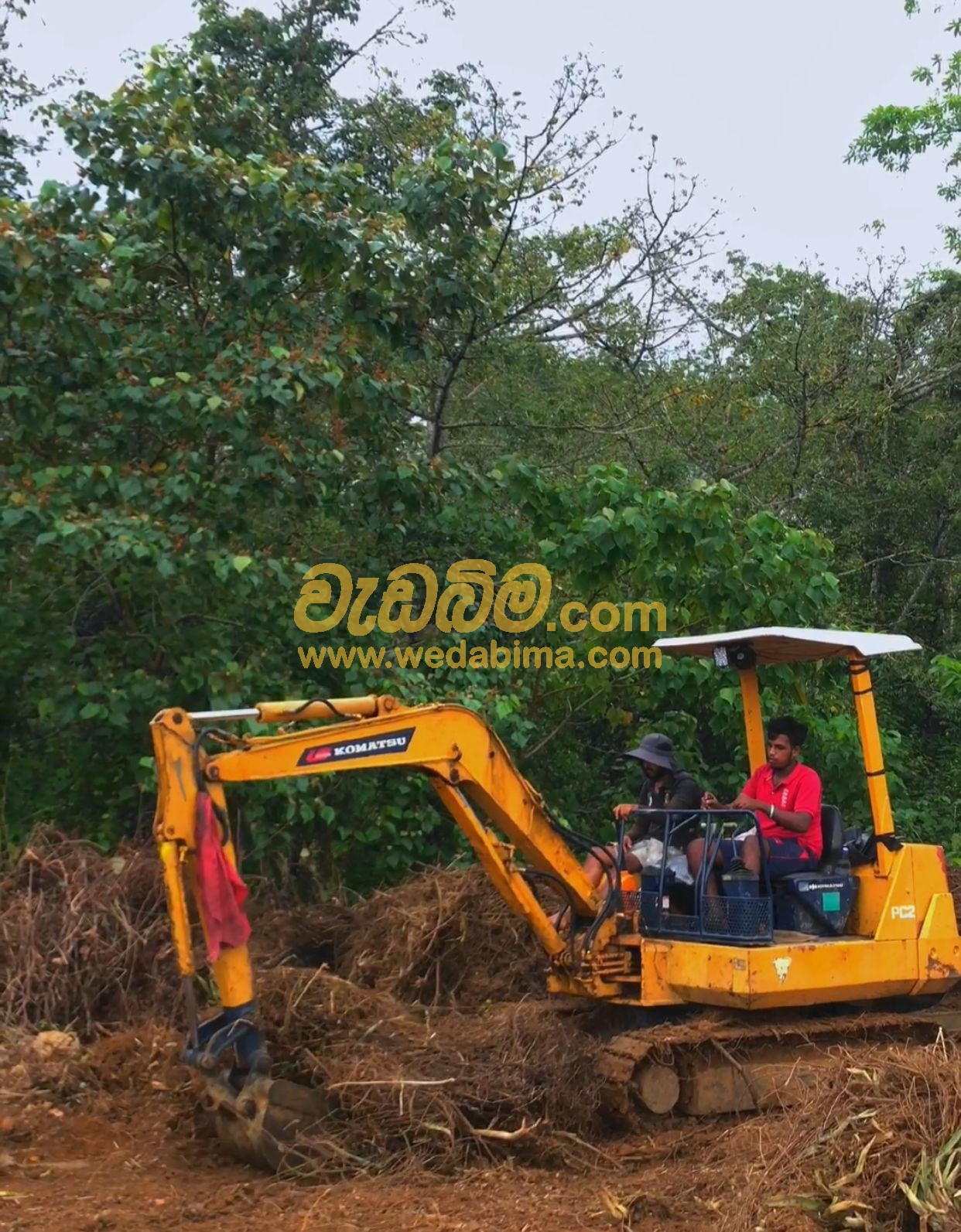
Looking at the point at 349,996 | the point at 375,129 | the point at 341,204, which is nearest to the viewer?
the point at 349,996

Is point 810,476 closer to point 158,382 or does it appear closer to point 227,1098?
point 158,382

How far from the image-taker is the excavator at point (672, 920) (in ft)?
20.6

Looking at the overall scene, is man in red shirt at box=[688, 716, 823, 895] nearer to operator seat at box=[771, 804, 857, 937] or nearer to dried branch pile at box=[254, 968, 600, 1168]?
operator seat at box=[771, 804, 857, 937]

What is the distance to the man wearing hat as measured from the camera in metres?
7.66

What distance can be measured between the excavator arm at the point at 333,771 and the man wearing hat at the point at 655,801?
0.75ft

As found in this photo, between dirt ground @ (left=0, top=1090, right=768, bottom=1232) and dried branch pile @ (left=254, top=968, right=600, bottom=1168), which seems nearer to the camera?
dirt ground @ (left=0, top=1090, right=768, bottom=1232)

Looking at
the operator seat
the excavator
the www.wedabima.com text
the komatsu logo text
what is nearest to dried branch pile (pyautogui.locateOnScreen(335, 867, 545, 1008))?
the excavator

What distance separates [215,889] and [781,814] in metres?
3.04

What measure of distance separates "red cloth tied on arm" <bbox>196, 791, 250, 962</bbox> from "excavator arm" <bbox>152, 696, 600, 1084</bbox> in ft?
0.10

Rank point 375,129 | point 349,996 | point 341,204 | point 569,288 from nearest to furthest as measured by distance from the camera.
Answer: point 349,996, point 341,204, point 569,288, point 375,129

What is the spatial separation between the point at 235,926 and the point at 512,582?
5.35 metres

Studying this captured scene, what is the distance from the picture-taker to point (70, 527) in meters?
8.40

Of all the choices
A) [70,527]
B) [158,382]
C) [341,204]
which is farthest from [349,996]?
[341,204]

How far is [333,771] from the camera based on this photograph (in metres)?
7.03
